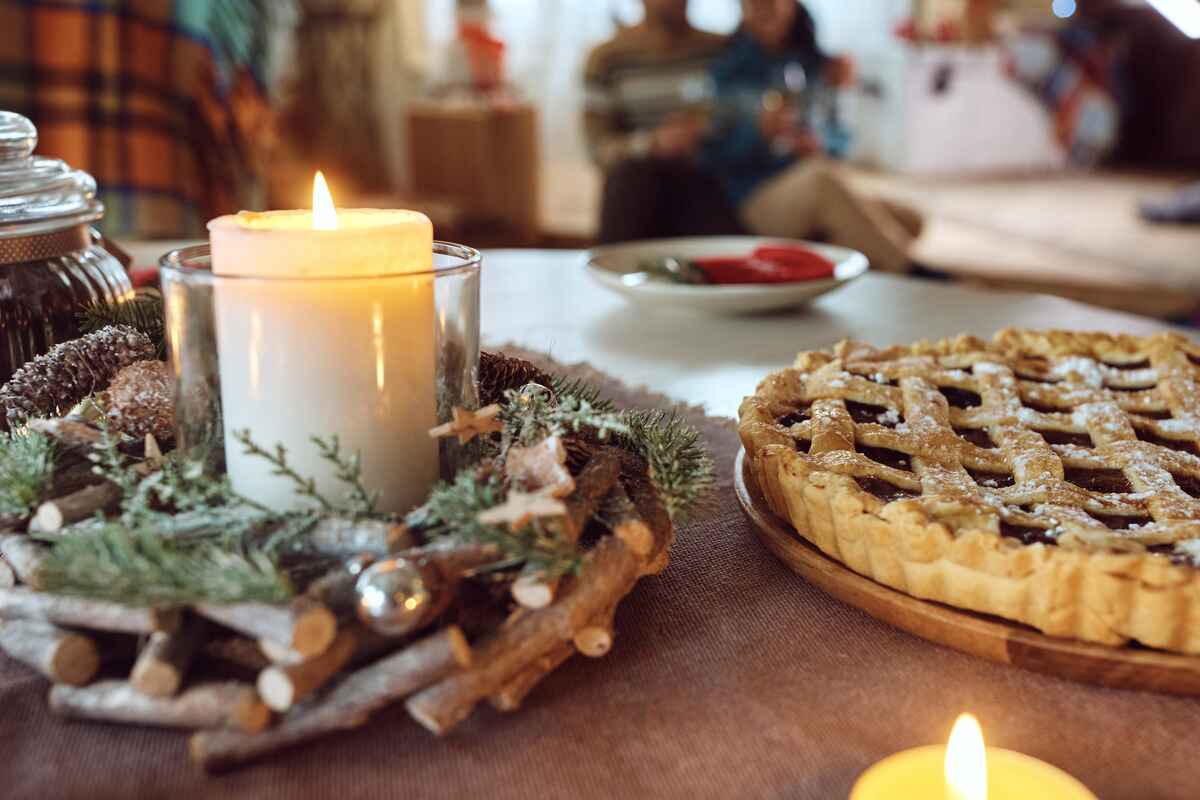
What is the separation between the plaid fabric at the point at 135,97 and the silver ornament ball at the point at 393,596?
1.98 meters

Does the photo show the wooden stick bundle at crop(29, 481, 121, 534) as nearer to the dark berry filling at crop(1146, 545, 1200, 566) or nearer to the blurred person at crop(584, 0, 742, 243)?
the dark berry filling at crop(1146, 545, 1200, 566)

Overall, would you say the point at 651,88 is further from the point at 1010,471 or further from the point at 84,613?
the point at 84,613

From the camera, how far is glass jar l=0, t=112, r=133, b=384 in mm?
634

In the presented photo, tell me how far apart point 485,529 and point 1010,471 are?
1.21 ft

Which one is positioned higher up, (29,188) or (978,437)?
(29,188)

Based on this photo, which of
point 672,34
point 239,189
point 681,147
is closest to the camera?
point 239,189

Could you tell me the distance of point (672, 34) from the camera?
337 cm

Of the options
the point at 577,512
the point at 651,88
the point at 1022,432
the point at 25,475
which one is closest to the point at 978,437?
the point at 1022,432

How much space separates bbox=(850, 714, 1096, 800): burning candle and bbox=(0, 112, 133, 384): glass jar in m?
0.55

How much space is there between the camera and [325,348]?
0.48 metres

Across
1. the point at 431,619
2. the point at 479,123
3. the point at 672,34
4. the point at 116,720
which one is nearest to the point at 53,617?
the point at 116,720

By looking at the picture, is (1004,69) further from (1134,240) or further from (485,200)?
(485,200)

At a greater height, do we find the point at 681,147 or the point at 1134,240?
the point at 681,147

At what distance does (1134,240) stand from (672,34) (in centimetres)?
150
